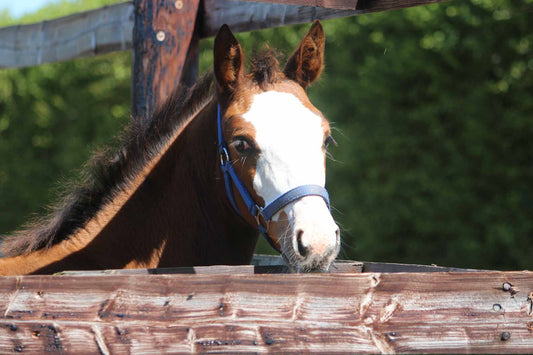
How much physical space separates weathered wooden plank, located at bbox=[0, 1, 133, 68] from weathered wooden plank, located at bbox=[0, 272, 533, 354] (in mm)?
2698

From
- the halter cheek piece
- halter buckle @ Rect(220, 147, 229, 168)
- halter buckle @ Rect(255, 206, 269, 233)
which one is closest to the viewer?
the halter cheek piece

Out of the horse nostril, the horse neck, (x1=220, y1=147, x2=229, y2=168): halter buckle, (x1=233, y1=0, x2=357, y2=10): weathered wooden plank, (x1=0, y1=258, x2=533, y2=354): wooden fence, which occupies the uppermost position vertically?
(x1=233, y1=0, x2=357, y2=10): weathered wooden plank

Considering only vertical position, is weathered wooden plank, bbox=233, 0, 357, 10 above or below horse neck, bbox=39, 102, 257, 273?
above

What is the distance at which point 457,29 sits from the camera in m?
6.12

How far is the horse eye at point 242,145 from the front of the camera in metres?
2.48

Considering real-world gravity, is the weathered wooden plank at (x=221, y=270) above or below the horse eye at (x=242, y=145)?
below

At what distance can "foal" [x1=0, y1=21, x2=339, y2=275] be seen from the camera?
2.41m

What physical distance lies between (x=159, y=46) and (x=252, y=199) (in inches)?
59.1

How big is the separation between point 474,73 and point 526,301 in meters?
4.69

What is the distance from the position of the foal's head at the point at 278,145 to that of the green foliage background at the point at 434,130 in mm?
2979

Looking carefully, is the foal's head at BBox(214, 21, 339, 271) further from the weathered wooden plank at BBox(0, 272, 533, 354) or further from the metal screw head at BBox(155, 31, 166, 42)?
the metal screw head at BBox(155, 31, 166, 42)

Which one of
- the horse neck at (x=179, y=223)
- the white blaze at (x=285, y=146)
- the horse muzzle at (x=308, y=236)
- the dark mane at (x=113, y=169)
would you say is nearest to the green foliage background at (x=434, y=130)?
the dark mane at (x=113, y=169)

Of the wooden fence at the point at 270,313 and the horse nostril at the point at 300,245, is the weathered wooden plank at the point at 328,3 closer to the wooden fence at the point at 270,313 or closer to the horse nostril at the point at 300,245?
the horse nostril at the point at 300,245

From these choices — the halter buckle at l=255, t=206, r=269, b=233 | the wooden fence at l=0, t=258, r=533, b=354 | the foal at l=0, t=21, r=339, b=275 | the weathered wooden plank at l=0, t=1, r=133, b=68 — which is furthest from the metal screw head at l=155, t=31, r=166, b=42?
the wooden fence at l=0, t=258, r=533, b=354
